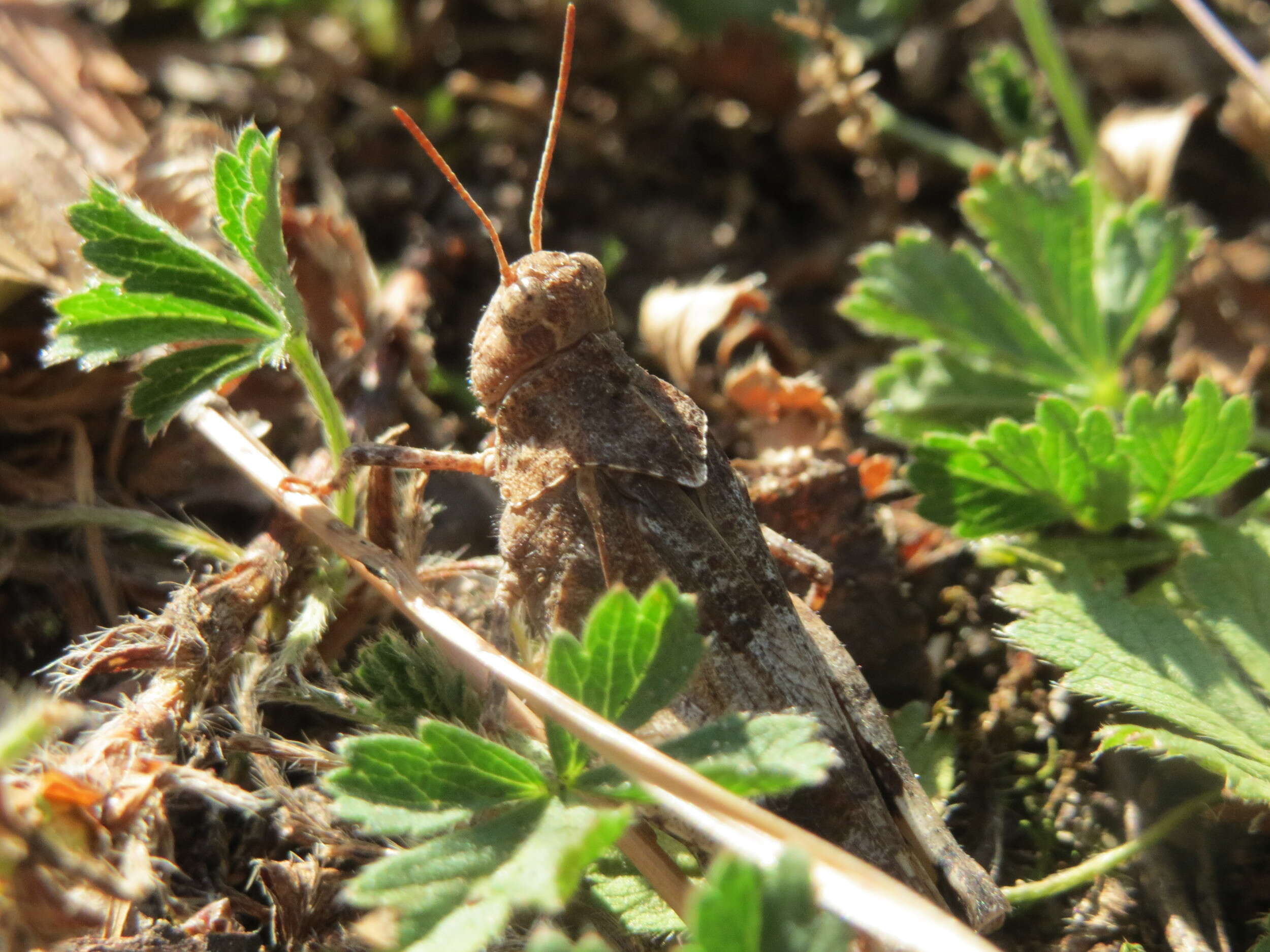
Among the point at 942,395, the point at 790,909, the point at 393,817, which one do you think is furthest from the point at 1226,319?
the point at 393,817

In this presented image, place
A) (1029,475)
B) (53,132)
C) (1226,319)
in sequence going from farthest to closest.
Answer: (1226,319)
(53,132)
(1029,475)

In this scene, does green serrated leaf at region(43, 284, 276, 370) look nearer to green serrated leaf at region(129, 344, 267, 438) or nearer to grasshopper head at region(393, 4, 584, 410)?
green serrated leaf at region(129, 344, 267, 438)

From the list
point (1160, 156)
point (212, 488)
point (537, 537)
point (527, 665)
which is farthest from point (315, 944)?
point (1160, 156)

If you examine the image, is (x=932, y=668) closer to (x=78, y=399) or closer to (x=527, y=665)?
(x=527, y=665)

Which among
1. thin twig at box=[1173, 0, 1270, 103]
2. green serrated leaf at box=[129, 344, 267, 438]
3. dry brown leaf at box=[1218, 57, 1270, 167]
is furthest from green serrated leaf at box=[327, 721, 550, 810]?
dry brown leaf at box=[1218, 57, 1270, 167]

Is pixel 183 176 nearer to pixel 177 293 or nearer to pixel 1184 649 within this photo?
pixel 177 293

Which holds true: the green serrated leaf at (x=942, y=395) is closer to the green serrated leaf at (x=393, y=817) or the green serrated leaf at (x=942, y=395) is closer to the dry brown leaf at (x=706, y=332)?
the dry brown leaf at (x=706, y=332)
